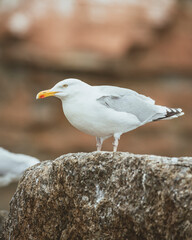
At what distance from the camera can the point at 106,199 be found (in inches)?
96.4

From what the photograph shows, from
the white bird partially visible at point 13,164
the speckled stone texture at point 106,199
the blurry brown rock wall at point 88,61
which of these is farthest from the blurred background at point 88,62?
the speckled stone texture at point 106,199

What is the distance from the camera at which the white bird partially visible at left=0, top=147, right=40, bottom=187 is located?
388 centimetres

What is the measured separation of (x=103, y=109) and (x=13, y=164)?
A: 4.29 feet

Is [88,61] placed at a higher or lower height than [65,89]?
higher

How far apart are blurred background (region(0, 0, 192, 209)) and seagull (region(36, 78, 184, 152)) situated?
4.31 metres

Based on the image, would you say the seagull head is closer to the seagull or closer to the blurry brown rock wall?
the seagull

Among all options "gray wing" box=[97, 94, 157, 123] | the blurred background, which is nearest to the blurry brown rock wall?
the blurred background

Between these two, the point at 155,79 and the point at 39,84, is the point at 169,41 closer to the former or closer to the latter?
the point at 155,79

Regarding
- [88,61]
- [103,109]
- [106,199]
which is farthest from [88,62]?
[106,199]

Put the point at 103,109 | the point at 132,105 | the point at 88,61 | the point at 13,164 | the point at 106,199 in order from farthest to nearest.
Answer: the point at 88,61 → the point at 13,164 → the point at 132,105 → the point at 103,109 → the point at 106,199

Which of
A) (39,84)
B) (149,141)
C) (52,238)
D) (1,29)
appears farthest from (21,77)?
(52,238)

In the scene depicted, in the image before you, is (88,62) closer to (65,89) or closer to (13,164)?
(13,164)

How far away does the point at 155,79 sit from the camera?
25.4 ft

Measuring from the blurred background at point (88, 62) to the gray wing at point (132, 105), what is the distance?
4.30 meters
